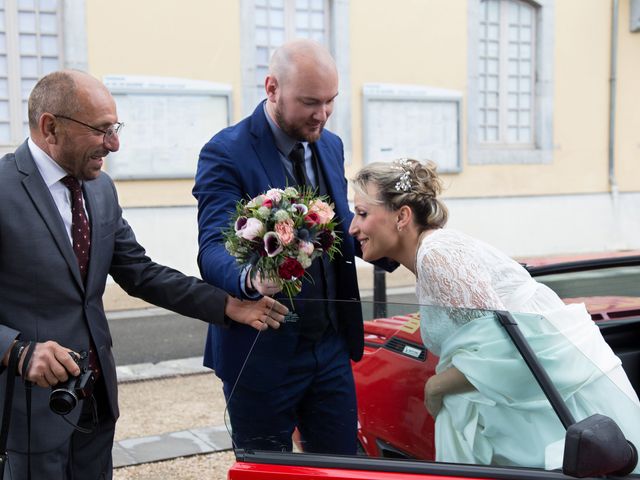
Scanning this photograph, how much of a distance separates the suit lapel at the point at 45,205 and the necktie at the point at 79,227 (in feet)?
0.24

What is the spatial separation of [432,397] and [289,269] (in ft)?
1.98

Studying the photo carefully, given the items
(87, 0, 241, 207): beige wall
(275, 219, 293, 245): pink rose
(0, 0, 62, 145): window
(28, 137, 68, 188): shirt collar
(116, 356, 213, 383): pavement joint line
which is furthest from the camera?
(87, 0, 241, 207): beige wall

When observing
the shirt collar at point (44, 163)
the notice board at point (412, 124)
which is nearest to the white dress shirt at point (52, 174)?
the shirt collar at point (44, 163)

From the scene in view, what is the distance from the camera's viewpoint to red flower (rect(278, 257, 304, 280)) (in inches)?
104

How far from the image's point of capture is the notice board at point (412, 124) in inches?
524

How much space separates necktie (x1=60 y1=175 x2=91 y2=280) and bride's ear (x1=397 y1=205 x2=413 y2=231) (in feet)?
3.79

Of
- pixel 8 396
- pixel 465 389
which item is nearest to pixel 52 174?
pixel 8 396

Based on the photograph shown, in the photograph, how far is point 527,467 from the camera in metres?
2.22

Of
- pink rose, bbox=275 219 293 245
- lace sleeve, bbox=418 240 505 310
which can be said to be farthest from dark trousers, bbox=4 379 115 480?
lace sleeve, bbox=418 240 505 310

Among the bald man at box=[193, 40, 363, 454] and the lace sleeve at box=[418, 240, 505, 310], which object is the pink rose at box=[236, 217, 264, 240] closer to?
the bald man at box=[193, 40, 363, 454]

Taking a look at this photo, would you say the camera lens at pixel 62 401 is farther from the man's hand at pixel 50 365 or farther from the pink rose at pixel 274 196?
the pink rose at pixel 274 196

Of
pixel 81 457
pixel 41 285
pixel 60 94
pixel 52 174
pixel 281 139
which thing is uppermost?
pixel 60 94

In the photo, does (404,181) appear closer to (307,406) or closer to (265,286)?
(265,286)

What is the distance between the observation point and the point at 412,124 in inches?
543
